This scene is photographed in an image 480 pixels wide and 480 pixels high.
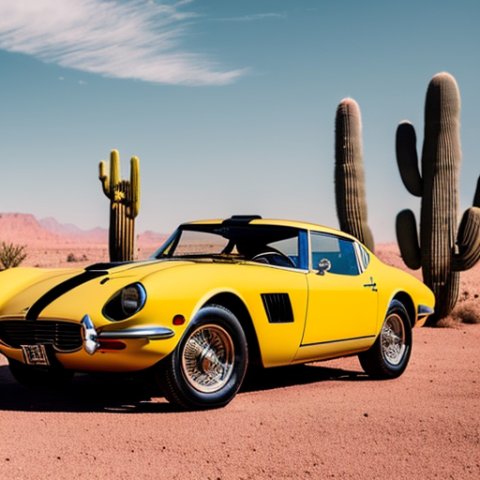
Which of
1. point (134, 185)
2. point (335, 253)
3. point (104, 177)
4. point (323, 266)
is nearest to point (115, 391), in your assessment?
point (323, 266)

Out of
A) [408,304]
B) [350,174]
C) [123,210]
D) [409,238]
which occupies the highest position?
[350,174]

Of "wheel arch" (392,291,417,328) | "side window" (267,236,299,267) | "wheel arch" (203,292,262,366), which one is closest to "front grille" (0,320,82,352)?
"wheel arch" (203,292,262,366)

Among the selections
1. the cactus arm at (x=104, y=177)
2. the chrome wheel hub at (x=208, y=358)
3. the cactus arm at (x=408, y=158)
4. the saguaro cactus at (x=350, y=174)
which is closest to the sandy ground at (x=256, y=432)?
the chrome wheel hub at (x=208, y=358)

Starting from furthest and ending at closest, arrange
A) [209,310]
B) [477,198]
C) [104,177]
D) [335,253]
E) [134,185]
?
[104,177]
[134,185]
[477,198]
[335,253]
[209,310]

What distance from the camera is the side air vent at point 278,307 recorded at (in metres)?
7.19

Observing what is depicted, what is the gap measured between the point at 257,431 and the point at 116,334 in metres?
1.25

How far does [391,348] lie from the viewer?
9070 mm

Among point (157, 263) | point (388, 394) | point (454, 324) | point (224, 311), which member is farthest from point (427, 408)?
point (454, 324)

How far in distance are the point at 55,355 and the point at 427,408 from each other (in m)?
3.05

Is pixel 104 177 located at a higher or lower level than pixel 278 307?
higher

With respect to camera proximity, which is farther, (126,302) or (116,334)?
(126,302)

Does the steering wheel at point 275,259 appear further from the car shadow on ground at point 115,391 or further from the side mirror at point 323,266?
the car shadow on ground at point 115,391

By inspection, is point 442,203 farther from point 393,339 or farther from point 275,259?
point 275,259

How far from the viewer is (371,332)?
28.0 feet
